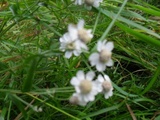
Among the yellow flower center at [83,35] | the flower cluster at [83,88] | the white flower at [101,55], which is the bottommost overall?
the flower cluster at [83,88]

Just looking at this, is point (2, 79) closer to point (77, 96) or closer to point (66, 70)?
point (66, 70)

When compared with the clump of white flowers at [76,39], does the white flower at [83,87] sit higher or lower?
lower

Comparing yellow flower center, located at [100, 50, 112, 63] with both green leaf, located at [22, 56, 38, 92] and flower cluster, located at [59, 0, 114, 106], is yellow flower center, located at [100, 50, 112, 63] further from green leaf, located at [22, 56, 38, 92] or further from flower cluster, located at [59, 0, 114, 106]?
green leaf, located at [22, 56, 38, 92]

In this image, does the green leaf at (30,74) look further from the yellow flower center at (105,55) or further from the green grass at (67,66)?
the yellow flower center at (105,55)

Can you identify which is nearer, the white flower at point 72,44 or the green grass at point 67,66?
the white flower at point 72,44

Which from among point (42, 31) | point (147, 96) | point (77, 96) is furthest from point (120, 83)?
point (77, 96)

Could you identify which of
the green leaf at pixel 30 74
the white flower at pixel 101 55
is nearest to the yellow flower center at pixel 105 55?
the white flower at pixel 101 55

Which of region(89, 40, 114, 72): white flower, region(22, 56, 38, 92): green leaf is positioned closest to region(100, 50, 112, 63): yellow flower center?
region(89, 40, 114, 72): white flower

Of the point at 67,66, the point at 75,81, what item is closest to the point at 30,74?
the point at 75,81
